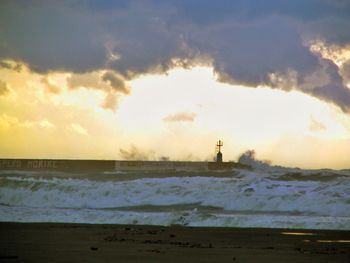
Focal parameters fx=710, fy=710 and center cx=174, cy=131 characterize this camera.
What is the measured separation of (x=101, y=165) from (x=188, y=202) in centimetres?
3511

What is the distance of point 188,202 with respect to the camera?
3072 cm

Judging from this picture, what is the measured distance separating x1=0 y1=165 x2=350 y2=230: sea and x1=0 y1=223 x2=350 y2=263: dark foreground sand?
2353 mm

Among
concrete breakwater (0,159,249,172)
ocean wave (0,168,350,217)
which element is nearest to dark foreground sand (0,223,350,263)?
ocean wave (0,168,350,217)

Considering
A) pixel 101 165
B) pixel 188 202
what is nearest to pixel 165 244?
pixel 188 202

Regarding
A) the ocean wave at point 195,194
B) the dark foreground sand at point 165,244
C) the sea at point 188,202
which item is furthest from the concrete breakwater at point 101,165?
the dark foreground sand at point 165,244

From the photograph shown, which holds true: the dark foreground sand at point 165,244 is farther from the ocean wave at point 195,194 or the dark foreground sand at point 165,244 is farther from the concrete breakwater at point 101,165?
the concrete breakwater at point 101,165

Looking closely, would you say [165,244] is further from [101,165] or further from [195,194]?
[101,165]

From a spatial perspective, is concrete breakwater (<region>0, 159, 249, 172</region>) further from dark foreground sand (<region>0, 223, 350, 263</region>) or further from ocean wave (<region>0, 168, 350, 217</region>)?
dark foreground sand (<region>0, 223, 350, 263</region>)

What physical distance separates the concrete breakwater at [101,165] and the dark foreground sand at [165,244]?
43.4 metres

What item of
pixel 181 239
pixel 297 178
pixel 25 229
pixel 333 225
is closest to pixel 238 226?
pixel 333 225

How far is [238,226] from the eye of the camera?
21.5 meters

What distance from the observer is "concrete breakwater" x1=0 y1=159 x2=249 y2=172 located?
64438 millimetres

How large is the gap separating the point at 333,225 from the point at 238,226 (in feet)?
9.21

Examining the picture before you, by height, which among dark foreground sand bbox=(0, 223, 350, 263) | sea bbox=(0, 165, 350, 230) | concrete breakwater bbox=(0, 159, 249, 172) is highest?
concrete breakwater bbox=(0, 159, 249, 172)
